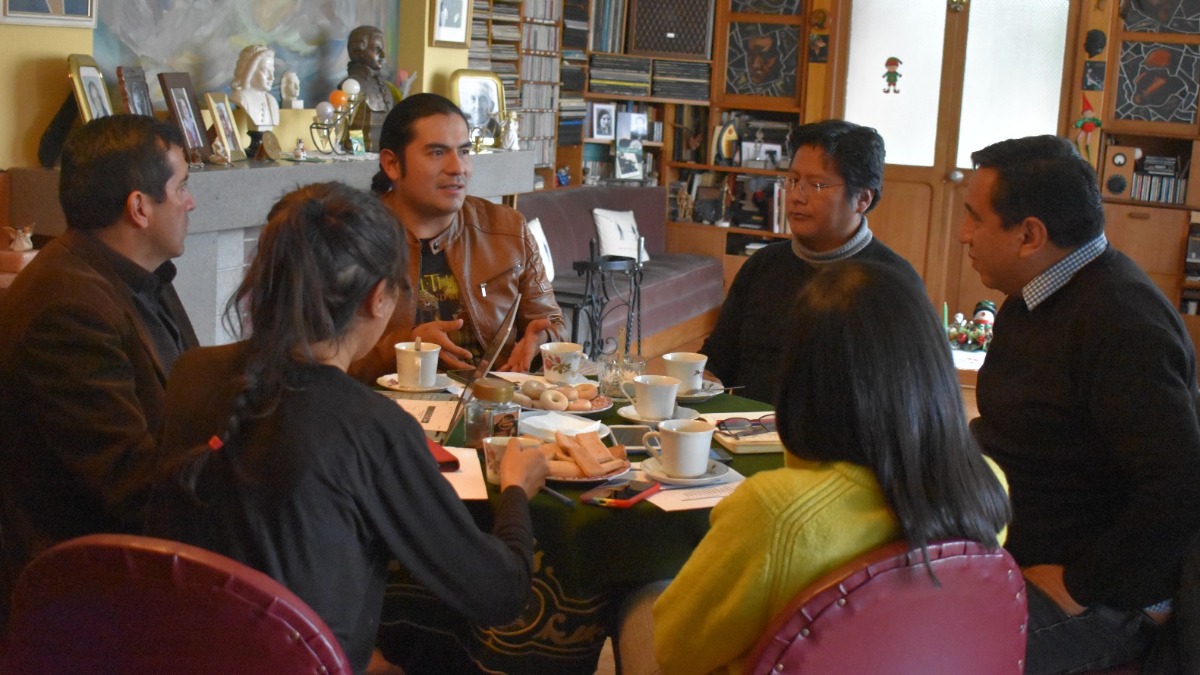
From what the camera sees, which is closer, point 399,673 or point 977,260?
point 977,260

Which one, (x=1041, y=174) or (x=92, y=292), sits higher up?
(x=1041, y=174)

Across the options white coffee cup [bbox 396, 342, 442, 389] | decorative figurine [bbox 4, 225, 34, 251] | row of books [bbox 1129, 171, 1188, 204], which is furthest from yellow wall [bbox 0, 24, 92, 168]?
row of books [bbox 1129, 171, 1188, 204]

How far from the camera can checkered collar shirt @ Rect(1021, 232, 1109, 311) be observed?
207cm

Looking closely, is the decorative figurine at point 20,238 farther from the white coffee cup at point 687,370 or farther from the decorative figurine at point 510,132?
the decorative figurine at point 510,132

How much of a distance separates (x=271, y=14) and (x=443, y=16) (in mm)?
→ 1120

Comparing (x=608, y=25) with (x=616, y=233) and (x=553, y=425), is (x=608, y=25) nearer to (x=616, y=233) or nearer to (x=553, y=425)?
(x=616, y=233)

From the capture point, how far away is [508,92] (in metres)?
6.38

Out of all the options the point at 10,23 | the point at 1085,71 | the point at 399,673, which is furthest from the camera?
the point at 1085,71

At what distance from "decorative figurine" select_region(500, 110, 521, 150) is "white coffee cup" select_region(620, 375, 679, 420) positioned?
384 cm

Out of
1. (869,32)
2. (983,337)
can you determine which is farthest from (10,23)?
(869,32)

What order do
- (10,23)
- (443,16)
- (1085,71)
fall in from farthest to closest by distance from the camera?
1. (1085,71)
2. (443,16)
3. (10,23)

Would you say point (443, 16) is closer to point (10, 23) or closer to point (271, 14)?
point (271, 14)

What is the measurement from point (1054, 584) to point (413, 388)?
1.24m

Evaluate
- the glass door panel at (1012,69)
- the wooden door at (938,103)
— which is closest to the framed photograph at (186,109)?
the wooden door at (938,103)
